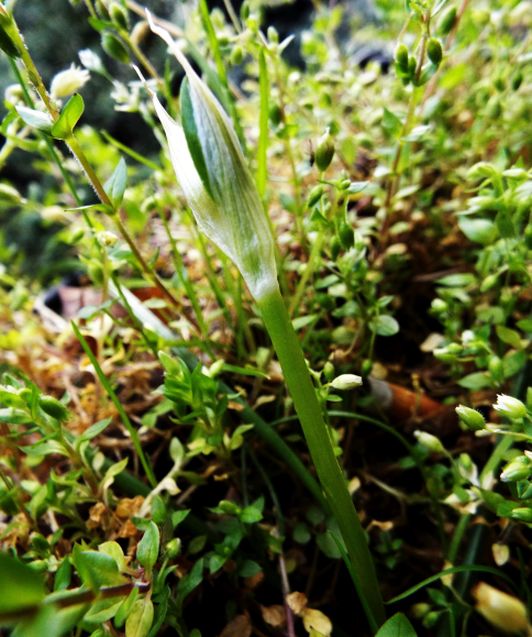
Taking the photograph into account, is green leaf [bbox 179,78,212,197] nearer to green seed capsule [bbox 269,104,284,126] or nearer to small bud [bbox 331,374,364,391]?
small bud [bbox 331,374,364,391]

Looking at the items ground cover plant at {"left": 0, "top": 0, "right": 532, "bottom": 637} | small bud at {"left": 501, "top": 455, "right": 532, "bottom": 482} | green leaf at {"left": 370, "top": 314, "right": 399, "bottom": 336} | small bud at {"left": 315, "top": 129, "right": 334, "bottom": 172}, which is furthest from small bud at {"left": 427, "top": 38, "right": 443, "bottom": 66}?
small bud at {"left": 501, "top": 455, "right": 532, "bottom": 482}

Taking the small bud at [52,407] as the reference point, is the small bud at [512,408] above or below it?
below

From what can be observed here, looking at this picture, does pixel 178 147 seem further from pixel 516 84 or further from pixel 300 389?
pixel 516 84

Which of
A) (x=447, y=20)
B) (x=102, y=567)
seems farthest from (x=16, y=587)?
(x=447, y=20)

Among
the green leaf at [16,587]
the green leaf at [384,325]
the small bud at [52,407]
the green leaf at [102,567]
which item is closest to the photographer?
the green leaf at [16,587]

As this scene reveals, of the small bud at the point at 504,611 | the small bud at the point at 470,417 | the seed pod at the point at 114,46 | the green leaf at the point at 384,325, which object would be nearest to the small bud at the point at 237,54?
the seed pod at the point at 114,46

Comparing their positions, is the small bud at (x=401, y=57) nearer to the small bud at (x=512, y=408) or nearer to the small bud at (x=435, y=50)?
the small bud at (x=435, y=50)
